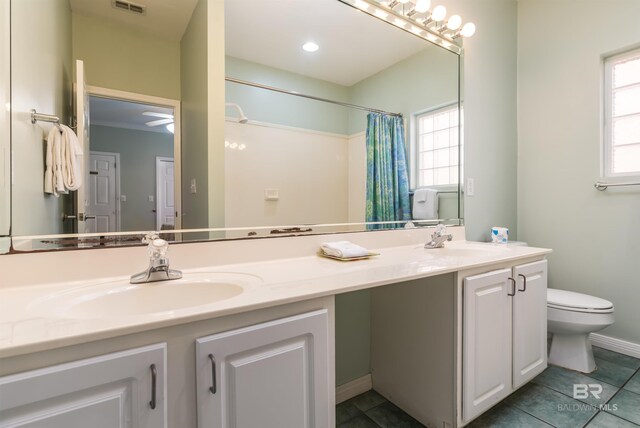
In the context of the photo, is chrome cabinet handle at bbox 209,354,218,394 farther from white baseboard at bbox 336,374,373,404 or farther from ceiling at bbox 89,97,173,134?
white baseboard at bbox 336,374,373,404

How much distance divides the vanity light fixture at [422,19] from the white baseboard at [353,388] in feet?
6.71

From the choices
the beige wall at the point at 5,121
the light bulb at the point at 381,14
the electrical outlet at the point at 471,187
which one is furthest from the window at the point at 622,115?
the beige wall at the point at 5,121

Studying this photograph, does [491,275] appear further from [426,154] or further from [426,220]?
[426,154]

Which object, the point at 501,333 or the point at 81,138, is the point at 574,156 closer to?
the point at 501,333

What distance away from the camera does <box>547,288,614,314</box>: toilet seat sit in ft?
5.80

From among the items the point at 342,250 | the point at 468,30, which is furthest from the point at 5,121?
the point at 468,30

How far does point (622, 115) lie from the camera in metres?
2.09

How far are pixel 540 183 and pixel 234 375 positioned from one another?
103 inches

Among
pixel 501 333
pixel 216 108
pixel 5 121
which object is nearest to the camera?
pixel 5 121

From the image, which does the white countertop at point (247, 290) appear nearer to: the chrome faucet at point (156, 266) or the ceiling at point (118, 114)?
the chrome faucet at point (156, 266)

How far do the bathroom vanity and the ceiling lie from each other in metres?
0.45

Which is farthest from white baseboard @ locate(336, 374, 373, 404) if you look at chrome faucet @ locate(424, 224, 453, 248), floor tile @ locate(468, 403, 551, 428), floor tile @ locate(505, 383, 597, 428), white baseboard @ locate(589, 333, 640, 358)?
white baseboard @ locate(589, 333, 640, 358)

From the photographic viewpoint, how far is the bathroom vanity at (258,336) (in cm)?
61

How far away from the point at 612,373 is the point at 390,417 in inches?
55.3
